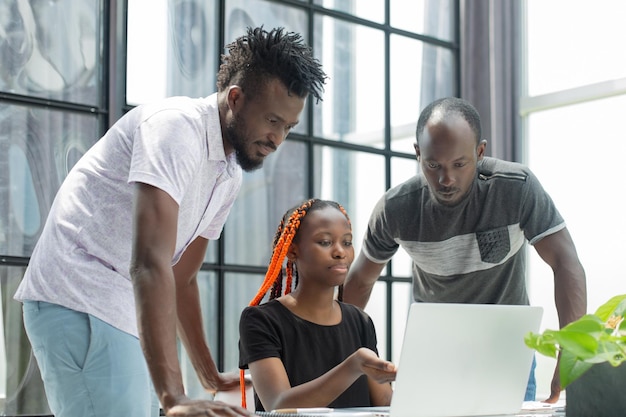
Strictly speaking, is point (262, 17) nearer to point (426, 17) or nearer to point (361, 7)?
point (361, 7)

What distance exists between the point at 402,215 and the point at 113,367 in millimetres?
959

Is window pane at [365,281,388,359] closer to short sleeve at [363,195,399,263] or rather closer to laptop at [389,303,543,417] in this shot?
short sleeve at [363,195,399,263]

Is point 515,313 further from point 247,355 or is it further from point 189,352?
point 189,352

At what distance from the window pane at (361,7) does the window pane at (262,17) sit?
129 mm

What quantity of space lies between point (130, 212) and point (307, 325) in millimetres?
521

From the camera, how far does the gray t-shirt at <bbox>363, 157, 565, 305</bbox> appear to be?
87.0 inches

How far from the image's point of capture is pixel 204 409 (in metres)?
1.20

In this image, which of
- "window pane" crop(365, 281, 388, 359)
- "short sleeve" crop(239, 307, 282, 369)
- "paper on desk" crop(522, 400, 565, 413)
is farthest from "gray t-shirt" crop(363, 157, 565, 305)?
"window pane" crop(365, 281, 388, 359)

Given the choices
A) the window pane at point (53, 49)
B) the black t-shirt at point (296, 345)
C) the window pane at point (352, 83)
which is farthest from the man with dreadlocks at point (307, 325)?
the window pane at point (352, 83)

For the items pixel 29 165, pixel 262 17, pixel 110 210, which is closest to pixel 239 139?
pixel 110 210

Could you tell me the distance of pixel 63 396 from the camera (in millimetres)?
1569

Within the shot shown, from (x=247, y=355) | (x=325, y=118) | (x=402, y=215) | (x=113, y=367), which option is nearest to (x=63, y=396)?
(x=113, y=367)

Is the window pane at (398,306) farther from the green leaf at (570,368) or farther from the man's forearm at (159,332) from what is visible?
the green leaf at (570,368)

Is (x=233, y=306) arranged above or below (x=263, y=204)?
below
